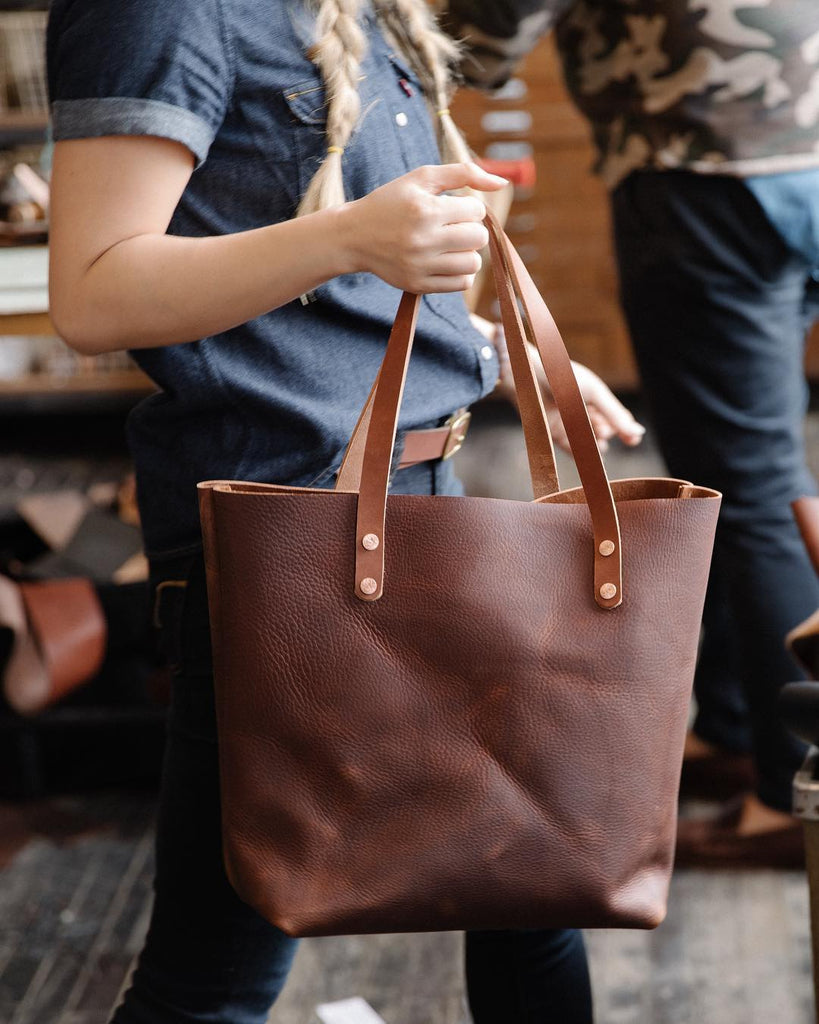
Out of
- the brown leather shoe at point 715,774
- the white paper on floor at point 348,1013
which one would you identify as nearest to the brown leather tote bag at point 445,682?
the white paper on floor at point 348,1013

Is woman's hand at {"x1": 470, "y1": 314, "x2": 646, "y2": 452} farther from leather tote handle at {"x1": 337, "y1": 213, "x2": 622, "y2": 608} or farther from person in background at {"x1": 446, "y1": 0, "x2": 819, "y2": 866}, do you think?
person in background at {"x1": 446, "y1": 0, "x2": 819, "y2": 866}

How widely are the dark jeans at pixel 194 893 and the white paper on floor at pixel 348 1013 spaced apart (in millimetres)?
571

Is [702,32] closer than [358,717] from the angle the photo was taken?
No

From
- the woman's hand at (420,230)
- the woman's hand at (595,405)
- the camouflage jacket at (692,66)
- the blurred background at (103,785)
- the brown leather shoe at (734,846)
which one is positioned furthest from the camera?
the brown leather shoe at (734,846)

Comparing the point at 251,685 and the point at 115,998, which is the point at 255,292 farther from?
the point at 115,998

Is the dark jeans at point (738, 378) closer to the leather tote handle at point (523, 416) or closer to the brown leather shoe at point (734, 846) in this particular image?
the brown leather shoe at point (734, 846)

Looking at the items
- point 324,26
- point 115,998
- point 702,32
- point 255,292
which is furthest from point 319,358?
point 115,998

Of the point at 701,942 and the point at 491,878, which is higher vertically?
the point at 491,878

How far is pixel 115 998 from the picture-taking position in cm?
162

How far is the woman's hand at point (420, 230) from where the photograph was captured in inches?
28.9

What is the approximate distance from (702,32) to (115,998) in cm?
143

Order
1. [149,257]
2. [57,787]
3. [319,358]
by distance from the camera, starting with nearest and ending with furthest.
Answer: [149,257], [319,358], [57,787]

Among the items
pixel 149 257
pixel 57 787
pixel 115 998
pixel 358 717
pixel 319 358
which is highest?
pixel 149 257

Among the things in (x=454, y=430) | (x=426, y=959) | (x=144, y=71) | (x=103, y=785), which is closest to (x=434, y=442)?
(x=454, y=430)
